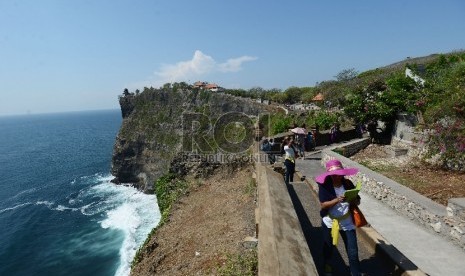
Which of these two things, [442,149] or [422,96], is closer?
[442,149]

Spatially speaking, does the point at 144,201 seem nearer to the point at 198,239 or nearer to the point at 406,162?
the point at 198,239

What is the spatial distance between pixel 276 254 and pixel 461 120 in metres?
10.8

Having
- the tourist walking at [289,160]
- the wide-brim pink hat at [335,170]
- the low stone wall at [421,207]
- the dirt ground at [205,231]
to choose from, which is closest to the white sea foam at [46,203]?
the dirt ground at [205,231]

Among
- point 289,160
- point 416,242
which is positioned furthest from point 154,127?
point 416,242

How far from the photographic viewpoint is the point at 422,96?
1706cm

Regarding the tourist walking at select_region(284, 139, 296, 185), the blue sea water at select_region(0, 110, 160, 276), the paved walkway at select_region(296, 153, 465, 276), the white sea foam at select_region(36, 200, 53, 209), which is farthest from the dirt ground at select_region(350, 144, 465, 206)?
A: the white sea foam at select_region(36, 200, 53, 209)

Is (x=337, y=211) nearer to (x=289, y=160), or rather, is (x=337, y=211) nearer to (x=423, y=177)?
(x=289, y=160)

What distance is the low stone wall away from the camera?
7047mm

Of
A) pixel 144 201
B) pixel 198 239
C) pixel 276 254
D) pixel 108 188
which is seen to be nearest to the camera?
pixel 276 254

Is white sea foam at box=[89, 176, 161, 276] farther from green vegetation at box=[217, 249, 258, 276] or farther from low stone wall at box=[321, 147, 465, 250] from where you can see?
low stone wall at box=[321, 147, 465, 250]

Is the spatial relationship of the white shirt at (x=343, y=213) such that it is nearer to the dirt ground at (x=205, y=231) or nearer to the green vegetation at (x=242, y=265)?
the green vegetation at (x=242, y=265)

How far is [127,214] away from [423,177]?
3284cm

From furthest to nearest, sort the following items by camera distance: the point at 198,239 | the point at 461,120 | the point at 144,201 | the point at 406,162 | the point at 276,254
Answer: the point at 144,201 < the point at 406,162 < the point at 198,239 < the point at 461,120 < the point at 276,254

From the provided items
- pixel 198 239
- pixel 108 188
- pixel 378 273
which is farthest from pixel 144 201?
pixel 378 273
